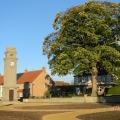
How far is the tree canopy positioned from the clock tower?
9.88m

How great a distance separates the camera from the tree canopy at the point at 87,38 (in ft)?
155

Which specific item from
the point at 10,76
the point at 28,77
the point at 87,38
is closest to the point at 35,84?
the point at 28,77

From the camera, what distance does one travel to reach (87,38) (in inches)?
1937

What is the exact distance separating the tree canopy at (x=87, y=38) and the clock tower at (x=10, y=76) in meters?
9.88

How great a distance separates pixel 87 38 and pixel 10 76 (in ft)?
59.6

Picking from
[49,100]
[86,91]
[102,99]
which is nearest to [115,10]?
[102,99]

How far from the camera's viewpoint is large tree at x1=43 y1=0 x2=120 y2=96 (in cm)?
4731

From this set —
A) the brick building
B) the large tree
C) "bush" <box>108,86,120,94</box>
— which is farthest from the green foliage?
the brick building

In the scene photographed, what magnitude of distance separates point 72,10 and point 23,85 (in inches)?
1651

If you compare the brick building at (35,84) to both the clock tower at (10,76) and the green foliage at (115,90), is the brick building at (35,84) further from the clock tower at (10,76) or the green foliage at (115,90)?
the green foliage at (115,90)

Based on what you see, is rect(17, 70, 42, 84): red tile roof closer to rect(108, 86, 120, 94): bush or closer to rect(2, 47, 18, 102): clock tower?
rect(2, 47, 18, 102): clock tower

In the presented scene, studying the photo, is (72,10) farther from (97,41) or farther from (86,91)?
(86,91)

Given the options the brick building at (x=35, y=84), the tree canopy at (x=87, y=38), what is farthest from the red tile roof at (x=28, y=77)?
the tree canopy at (x=87, y=38)

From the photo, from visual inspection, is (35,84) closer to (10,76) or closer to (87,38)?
(10,76)
